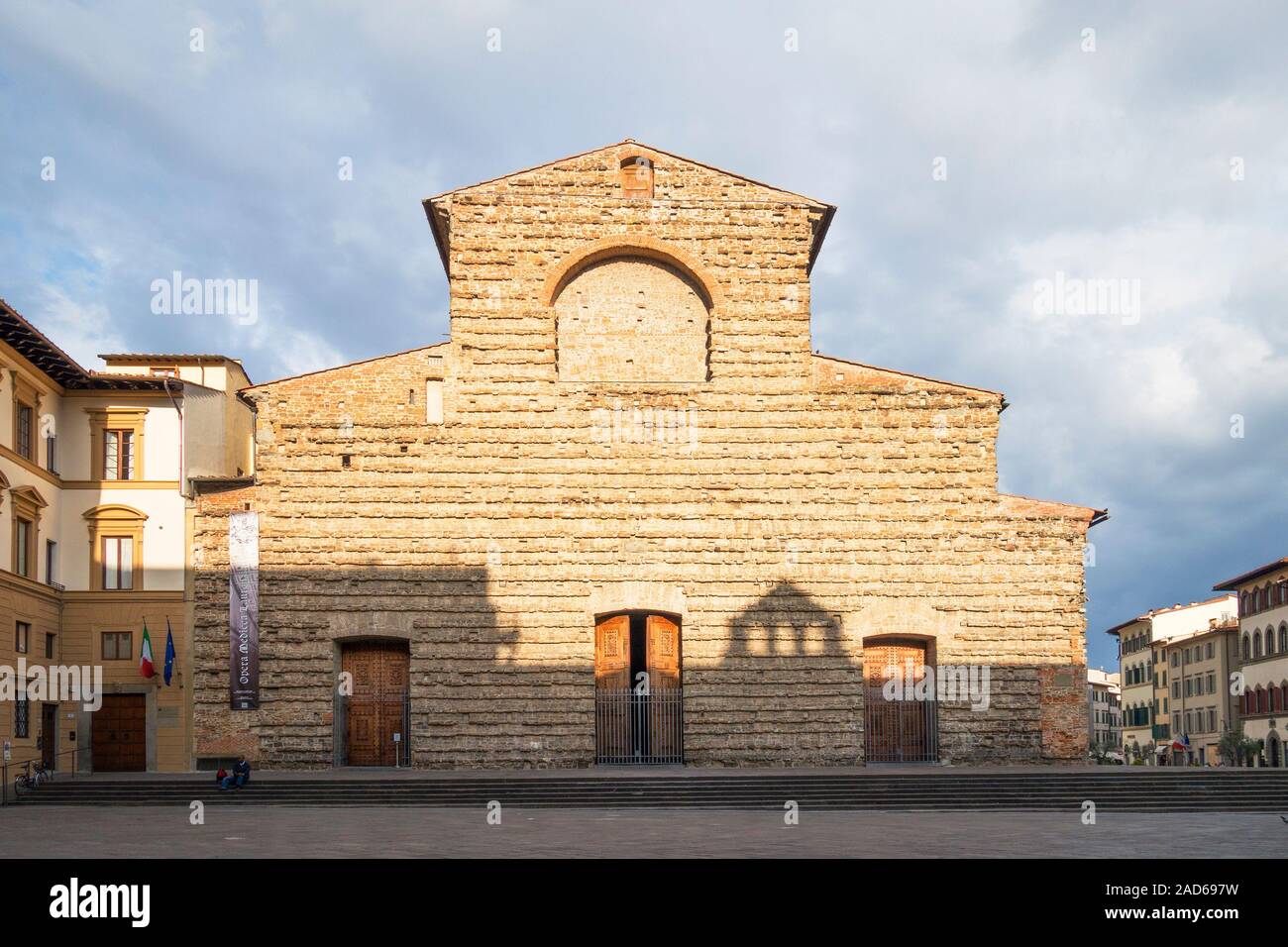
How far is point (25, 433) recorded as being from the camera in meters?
28.8

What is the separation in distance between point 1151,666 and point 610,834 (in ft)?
210

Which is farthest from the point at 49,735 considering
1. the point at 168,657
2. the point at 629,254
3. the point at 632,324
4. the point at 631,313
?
the point at 629,254

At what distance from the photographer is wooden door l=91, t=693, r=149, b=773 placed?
30562 millimetres

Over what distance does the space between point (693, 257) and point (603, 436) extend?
13.3 ft

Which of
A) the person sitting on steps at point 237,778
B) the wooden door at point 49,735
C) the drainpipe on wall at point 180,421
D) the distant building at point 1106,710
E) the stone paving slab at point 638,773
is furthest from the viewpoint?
the distant building at point 1106,710

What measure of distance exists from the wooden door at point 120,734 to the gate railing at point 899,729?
15.5 m

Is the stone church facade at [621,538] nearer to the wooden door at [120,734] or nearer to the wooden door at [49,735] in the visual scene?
the wooden door at [49,735]

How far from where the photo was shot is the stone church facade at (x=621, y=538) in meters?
27.1

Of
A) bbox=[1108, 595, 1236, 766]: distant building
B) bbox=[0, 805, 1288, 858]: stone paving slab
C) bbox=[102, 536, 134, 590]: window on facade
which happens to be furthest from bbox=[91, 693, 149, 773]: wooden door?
bbox=[1108, 595, 1236, 766]: distant building

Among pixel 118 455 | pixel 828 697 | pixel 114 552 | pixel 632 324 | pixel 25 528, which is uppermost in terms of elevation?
pixel 632 324

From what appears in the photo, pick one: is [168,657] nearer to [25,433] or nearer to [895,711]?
[25,433]

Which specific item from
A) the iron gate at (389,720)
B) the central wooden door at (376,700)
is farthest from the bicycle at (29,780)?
the central wooden door at (376,700)

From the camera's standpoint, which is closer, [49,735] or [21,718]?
[21,718]
